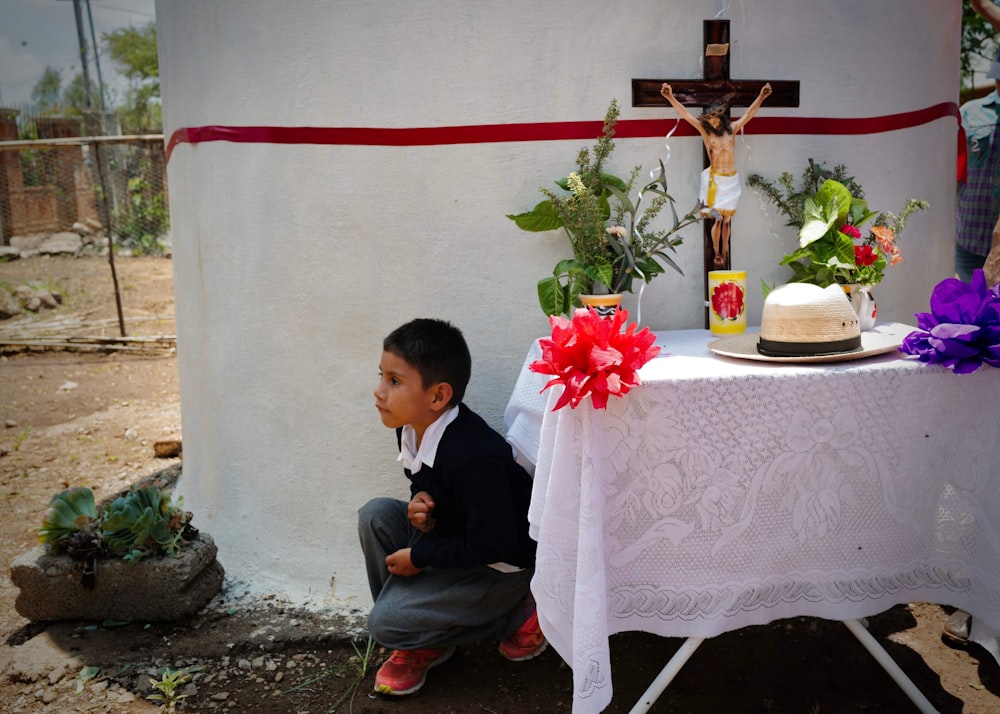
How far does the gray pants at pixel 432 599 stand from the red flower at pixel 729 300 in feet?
3.63

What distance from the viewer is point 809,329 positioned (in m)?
2.50

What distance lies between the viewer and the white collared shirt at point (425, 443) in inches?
114

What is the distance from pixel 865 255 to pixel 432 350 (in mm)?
1485

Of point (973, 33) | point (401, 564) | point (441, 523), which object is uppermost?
point (973, 33)

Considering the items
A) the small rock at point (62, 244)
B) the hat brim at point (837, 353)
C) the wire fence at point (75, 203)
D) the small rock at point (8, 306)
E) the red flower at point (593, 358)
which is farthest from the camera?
the small rock at point (62, 244)

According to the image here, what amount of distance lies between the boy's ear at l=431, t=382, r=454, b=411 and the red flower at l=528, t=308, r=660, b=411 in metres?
0.62

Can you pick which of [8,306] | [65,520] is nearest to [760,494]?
[65,520]

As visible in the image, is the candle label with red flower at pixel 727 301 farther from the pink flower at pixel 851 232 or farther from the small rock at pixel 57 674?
the small rock at pixel 57 674

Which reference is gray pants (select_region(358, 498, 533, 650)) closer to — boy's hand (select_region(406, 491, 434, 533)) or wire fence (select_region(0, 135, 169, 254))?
boy's hand (select_region(406, 491, 434, 533))

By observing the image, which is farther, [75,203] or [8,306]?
[75,203]

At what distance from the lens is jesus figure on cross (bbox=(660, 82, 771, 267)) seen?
10.1ft

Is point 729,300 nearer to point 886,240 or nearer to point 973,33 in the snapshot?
point 886,240

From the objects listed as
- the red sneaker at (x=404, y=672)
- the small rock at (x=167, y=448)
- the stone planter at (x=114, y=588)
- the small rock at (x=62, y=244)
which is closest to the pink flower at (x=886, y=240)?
the red sneaker at (x=404, y=672)

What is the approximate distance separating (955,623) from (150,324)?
9.07 m
